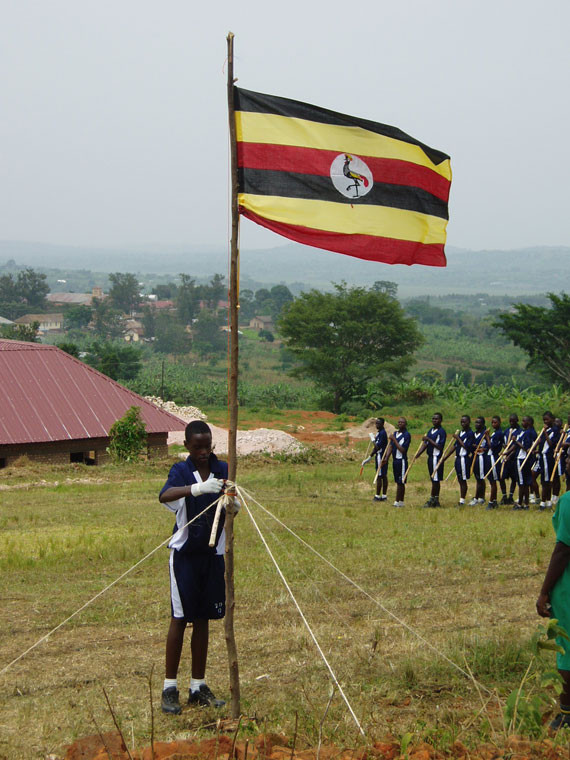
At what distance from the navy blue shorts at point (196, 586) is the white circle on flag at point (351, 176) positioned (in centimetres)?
300

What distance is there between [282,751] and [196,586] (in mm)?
1419

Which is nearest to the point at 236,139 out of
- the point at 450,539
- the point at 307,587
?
the point at 307,587

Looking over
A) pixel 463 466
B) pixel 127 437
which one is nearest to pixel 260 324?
pixel 127 437

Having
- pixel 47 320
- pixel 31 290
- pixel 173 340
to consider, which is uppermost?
pixel 31 290

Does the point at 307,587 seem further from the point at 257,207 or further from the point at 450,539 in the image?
the point at 257,207

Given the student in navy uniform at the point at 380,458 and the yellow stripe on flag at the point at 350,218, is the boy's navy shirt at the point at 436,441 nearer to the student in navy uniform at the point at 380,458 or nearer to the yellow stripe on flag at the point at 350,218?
the student in navy uniform at the point at 380,458

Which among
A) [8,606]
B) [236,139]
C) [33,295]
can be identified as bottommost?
[8,606]

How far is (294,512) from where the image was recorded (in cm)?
1623

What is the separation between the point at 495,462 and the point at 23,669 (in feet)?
39.8

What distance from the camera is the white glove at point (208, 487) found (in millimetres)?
5824

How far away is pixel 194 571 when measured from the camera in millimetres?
6188

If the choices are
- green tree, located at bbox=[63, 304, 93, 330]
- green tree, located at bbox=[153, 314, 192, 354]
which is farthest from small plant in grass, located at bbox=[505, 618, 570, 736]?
green tree, located at bbox=[63, 304, 93, 330]

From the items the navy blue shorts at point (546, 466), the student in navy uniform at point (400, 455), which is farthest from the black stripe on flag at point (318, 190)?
the navy blue shorts at point (546, 466)

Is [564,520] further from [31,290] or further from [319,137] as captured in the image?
[31,290]
